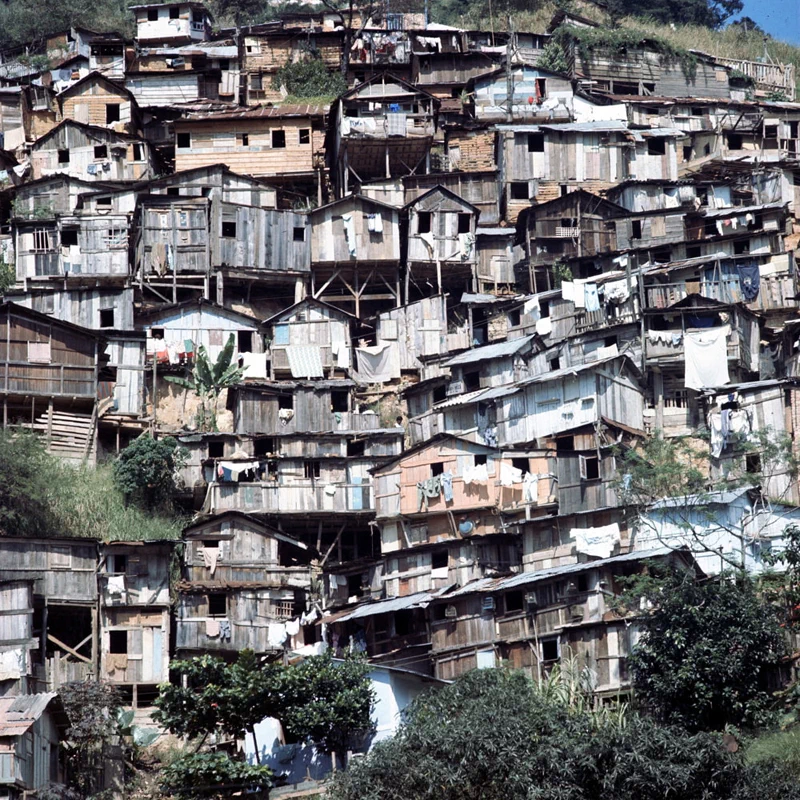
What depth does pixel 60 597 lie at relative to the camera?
130ft

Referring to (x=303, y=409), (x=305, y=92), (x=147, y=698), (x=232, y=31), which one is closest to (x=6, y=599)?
(x=147, y=698)

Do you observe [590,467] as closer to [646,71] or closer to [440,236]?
[440,236]

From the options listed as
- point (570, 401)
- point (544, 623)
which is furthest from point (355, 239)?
point (544, 623)

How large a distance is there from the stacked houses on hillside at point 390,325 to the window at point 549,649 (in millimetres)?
215

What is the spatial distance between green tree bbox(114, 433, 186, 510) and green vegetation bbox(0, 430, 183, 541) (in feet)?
0.94

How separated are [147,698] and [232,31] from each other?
38.8 meters

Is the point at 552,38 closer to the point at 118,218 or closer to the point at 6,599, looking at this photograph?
the point at 118,218

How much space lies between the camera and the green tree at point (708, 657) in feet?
108

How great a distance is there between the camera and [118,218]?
51.5 meters

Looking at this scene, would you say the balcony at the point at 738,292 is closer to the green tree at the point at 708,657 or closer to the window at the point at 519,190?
the window at the point at 519,190

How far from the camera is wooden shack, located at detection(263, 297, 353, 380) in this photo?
49.8 meters

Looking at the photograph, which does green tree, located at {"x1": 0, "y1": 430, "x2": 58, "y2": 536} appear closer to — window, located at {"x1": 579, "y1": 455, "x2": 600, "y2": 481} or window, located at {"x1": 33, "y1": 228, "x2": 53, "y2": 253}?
window, located at {"x1": 33, "y1": 228, "x2": 53, "y2": 253}

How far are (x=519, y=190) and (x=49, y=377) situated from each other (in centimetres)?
2036

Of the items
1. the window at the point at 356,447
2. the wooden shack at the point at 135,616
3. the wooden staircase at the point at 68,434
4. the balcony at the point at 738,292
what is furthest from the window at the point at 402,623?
the balcony at the point at 738,292
